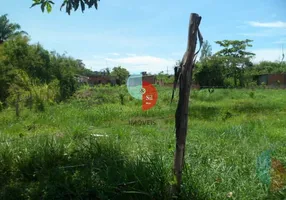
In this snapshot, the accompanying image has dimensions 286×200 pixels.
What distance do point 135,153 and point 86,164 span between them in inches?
24.4

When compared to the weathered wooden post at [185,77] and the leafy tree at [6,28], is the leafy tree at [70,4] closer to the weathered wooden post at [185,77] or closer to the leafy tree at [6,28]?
the weathered wooden post at [185,77]

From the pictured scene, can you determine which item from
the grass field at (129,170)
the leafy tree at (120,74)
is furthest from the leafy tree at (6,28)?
the grass field at (129,170)

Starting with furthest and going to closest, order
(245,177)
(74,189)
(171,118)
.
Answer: (171,118), (245,177), (74,189)

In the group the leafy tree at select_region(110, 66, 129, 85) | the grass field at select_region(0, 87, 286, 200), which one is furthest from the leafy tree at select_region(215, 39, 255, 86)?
the grass field at select_region(0, 87, 286, 200)

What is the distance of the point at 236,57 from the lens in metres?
36.3

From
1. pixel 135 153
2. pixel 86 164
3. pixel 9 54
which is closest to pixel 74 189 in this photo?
pixel 86 164

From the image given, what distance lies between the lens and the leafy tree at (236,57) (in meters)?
29.9

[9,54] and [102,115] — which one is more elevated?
[9,54]

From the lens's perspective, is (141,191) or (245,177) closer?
(141,191)

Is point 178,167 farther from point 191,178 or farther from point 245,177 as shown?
point 245,177

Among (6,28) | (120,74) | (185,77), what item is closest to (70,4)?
(185,77)

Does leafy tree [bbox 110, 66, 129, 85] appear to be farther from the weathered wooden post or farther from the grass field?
the weathered wooden post

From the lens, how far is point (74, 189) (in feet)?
9.86

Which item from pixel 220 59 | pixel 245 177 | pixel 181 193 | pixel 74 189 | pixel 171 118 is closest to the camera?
pixel 181 193
